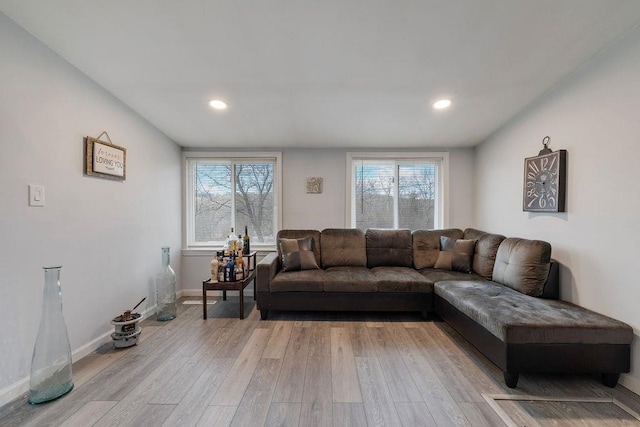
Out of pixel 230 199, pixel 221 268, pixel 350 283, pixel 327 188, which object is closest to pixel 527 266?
pixel 350 283

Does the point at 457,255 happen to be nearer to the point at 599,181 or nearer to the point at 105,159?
the point at 599,181

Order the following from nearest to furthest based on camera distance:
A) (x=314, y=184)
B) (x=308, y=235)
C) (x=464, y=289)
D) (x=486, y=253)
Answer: (x=464, y=289)
(x=486, y=253)
(x=308, y=235)
(x=314, y=184)

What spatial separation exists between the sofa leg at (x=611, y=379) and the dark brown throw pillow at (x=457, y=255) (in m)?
1.42

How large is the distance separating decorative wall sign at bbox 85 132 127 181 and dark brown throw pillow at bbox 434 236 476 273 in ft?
12.0

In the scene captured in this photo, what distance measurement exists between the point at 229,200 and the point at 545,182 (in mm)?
3723

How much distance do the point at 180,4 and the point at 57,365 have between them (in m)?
2.36

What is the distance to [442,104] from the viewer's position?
2.64 metres

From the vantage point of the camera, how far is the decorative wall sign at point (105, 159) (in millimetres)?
2176

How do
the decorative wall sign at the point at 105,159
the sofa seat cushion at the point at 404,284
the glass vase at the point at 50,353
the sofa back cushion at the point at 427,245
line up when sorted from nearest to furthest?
the glass vase at the point at 50,353
the decorative wall sign at the point at 105,159
the sofa seat cushion at the point at 404,284
the sofa back cushion at the point at 427,245

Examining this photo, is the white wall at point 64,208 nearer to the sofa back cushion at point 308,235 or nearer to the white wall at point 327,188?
the sofa back cushion at point 308,235

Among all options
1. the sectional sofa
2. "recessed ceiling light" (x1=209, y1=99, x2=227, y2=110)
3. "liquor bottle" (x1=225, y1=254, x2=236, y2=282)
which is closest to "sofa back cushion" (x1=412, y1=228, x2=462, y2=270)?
the sectional sofa

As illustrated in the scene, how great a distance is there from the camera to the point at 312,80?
223cm

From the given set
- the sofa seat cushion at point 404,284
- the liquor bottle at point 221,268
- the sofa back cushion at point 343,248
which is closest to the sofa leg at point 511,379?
the sofa seat cushion at point 404,284

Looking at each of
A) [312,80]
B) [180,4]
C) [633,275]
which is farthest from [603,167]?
[180,4]
